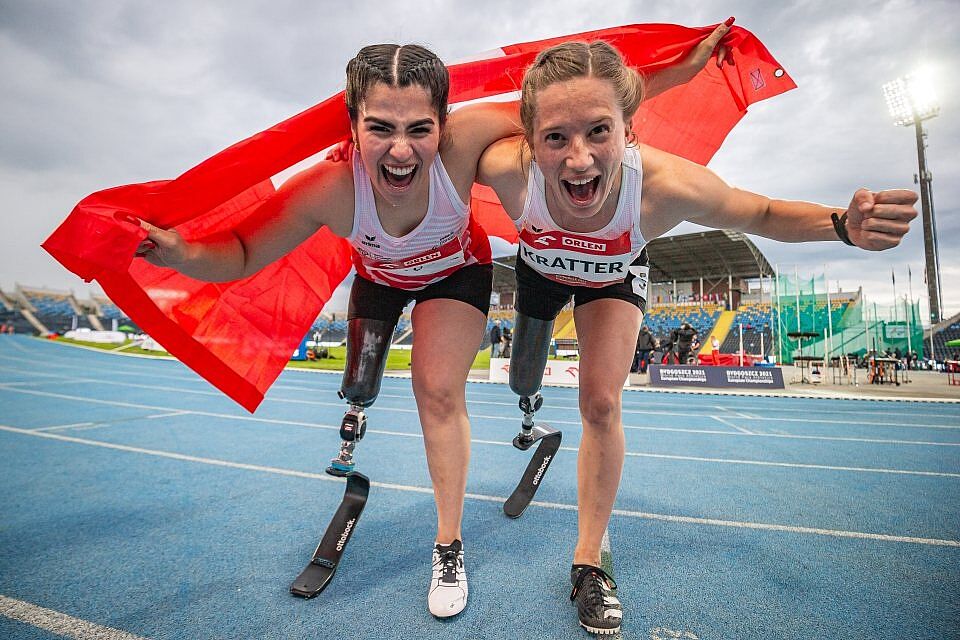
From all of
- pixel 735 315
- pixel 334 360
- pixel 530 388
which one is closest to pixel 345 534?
pixel 530 388

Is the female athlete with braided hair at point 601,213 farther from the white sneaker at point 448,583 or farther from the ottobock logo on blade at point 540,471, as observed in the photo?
the ottobock logo on blade at point 540,471

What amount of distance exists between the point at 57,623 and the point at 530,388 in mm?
2357

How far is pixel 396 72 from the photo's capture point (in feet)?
5.89

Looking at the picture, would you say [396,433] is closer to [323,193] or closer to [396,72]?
[323,193]

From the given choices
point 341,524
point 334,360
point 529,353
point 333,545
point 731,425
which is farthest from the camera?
point 334,360

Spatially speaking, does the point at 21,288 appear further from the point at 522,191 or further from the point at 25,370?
the point at 522,191

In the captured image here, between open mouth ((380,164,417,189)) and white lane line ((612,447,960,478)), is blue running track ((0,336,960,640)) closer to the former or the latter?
white lane line ((612,447,960,478))

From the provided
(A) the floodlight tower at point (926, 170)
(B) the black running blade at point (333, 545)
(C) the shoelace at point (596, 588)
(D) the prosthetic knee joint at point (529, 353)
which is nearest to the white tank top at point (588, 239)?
(D) the prosthetic knee joint at point (529, 353)

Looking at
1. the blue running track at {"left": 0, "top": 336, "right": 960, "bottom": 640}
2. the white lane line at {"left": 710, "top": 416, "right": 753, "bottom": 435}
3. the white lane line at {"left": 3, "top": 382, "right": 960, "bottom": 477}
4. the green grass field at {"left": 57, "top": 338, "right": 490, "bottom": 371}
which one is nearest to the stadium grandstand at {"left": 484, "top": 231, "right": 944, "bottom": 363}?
the green grass field at {"left": 57, "top": 338, "right": 490, "bottom": 371}

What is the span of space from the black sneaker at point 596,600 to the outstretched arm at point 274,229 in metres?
1.76

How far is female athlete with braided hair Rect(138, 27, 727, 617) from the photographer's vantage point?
1.83 metres

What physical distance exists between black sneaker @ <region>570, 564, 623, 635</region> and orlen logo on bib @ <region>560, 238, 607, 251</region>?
1.29 m

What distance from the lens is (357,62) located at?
1.88m

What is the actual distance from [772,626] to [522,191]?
1870 millimetres
